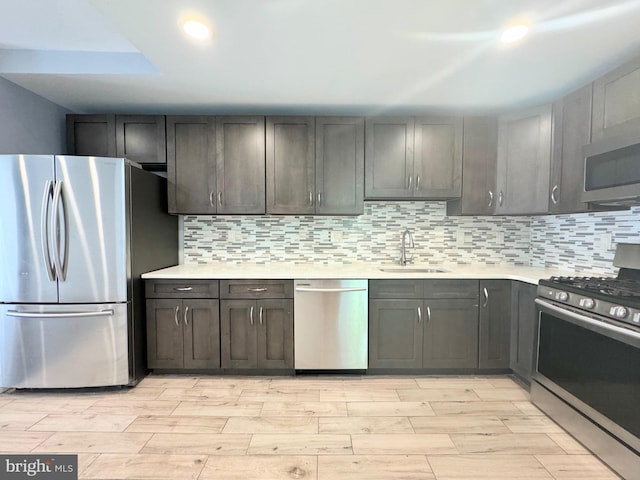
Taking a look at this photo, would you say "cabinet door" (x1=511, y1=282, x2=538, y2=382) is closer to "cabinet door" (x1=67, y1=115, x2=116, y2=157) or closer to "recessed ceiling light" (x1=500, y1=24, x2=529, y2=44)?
"recessed ceiling light" (x1=500, y1=24, x2=529, y2=44)

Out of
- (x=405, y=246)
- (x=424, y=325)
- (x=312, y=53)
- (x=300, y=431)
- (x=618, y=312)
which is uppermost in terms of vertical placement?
(x=312, y=53)

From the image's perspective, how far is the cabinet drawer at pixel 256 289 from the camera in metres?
2.57

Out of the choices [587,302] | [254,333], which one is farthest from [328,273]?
[587,302]

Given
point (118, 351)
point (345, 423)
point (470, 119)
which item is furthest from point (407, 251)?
point (118, 351)

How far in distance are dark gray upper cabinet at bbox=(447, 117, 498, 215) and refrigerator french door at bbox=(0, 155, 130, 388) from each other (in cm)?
282

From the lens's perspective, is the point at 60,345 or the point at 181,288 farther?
the point at 181,288

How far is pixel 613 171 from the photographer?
1871 mm

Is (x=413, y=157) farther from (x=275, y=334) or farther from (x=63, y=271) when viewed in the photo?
(x=63, y=271)

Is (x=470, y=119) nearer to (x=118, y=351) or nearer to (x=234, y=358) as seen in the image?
(x=234, y=358)

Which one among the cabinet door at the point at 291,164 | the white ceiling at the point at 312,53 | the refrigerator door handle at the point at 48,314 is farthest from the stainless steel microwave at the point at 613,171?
the refrigerator door handle at the point at 48,314

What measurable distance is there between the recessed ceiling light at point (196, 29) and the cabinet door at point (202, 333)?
6.09 ft

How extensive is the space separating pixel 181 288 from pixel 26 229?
1116 mm

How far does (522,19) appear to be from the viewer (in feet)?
5.30

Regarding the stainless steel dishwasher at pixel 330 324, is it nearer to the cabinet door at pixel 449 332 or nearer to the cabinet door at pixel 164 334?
the cabinet door at pixel 449 332
